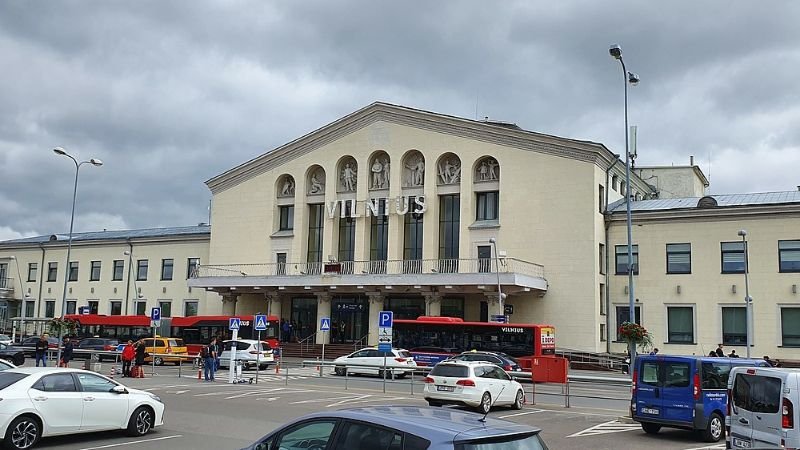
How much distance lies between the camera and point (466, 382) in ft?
70.2

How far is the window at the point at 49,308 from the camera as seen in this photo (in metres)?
68.3

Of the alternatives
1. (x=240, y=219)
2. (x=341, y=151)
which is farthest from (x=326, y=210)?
(x=240, y=219)

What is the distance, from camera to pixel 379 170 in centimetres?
5219

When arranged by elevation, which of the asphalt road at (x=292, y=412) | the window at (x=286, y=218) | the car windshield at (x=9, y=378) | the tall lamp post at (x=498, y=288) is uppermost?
the window at (x=286, y=218)

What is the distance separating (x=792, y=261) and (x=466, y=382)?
27.5 m

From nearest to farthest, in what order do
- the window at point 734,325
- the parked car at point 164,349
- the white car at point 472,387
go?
the white car at point 472,387, the window at point 734,325, the parked car at point 164,349

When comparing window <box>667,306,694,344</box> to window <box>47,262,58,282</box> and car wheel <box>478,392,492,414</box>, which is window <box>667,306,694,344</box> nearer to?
car wheel <box>478,392,492,414</box>

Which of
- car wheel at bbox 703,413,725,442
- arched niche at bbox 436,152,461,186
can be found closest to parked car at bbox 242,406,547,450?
car wheel at bbox 703,413,725,442

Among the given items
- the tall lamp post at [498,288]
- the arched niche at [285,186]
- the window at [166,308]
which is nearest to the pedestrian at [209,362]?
the tall lamp post at [498,288]

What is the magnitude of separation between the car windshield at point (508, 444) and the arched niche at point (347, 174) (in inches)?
1851

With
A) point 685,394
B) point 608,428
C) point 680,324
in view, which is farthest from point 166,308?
point 685,394

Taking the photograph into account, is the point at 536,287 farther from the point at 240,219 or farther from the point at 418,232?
the point at 240,219

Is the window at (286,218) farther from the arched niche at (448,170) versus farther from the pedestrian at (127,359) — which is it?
the pedestrian at (127,359)

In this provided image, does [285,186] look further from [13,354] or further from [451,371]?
[451,371]
